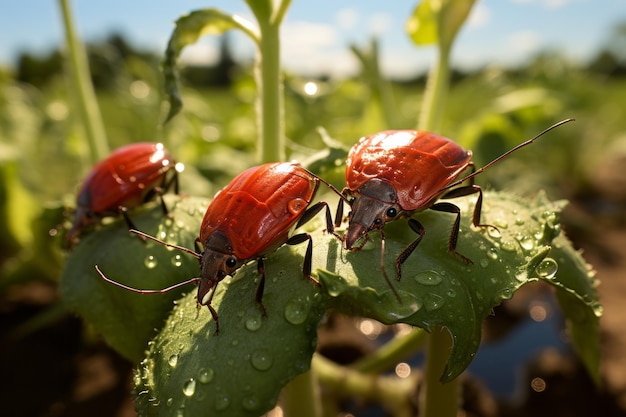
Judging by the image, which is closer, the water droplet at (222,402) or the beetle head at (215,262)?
the water droplet at (222,402)

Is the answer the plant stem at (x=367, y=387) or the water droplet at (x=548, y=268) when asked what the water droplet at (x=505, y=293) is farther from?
the plant stem at (x=367, y=387)

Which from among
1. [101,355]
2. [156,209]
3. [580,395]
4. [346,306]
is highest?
[346,306]

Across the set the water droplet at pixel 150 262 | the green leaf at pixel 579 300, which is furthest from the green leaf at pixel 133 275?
the green leaf at pixel 579 300

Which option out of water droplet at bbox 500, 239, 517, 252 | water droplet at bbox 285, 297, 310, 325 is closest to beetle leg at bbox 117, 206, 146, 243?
water droplet at bbox 285, 297, 310, 325

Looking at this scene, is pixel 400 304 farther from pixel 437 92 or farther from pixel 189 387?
pixel 437 92

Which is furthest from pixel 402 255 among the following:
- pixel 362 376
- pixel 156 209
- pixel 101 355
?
pixel 101 355

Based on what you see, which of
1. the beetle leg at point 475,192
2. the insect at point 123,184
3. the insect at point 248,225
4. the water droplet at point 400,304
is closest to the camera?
the water droplet at point 400,304

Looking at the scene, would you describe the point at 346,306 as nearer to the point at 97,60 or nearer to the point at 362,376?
the point at 362,376
